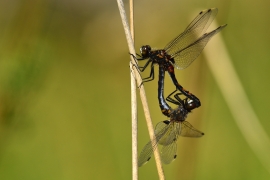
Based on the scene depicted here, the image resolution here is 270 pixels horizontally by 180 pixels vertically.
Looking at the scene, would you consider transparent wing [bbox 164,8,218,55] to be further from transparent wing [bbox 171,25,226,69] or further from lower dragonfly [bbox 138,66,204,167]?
lower dragonfly [bbox 138,66,204,167]

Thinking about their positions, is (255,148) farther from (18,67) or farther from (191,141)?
(18,67)

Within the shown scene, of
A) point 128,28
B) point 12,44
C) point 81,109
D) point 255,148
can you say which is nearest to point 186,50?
point 128,28

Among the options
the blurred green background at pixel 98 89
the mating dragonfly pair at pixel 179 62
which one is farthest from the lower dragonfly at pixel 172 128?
the blurred green background at pixel 98 89

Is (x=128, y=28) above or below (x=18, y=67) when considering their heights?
below

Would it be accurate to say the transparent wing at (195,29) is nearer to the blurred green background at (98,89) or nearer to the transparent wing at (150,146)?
the transparent wing at (150,146)

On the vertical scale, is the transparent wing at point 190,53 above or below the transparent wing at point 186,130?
above

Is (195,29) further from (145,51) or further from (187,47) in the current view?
(145,51)
